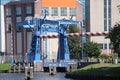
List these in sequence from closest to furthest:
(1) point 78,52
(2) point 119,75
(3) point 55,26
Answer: (2) point 119,75, (3) point 55,26, (1) point 78,52

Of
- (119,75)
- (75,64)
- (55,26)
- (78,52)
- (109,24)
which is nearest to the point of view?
(119,75)

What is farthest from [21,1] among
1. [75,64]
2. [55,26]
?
[75,64]

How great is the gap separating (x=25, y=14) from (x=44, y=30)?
47.8 m

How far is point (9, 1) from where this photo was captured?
190 m

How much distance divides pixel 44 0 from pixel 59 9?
6.32m

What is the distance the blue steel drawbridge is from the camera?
132 metres

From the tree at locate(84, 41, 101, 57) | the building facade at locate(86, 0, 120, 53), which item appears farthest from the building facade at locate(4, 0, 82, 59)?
the tree at locate(84, 41, 101, 57)

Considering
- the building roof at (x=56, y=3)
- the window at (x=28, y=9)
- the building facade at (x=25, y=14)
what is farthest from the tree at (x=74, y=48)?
the window at (x=28, y=9)

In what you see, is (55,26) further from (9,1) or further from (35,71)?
(9,1)

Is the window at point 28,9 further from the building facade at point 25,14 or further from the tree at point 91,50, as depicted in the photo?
the tree at point 91,50

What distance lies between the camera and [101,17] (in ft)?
636

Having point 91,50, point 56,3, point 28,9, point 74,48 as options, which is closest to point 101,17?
point 56,3

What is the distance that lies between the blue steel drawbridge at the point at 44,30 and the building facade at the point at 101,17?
56.4 m

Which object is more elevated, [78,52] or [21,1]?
[21,1]
